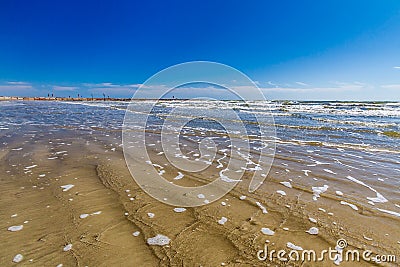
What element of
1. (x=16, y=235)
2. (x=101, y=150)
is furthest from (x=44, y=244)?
(x=101, y=150)

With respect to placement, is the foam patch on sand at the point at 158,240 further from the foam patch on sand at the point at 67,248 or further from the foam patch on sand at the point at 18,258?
the foam patch on sand at the point at 18,258

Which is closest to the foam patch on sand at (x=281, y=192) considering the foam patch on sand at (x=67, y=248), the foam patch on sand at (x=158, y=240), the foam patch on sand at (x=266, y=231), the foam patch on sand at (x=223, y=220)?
the foam patch on sand at (x=266, y=231)

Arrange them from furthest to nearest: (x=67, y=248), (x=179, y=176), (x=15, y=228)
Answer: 1. (x=179, y=176)
2. (x=15, y=228)
3. (x=67, y=248)

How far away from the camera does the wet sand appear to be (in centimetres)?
287

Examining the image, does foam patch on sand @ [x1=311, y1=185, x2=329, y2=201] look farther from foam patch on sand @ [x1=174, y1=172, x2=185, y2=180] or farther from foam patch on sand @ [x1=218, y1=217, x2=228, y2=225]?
foam patch on sand @ [x1=174, y1=172, x2=185, y2=180]

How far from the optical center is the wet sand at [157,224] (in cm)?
287

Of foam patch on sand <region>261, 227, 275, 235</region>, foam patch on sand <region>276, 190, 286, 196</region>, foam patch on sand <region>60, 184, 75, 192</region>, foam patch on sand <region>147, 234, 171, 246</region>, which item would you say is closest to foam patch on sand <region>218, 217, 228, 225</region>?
foam patch on sand <region>261, 227, 275, 235</region>

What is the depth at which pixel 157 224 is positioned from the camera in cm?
358

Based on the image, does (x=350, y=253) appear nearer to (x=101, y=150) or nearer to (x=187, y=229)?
(x=187, y=229)

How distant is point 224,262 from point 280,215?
1581 mm

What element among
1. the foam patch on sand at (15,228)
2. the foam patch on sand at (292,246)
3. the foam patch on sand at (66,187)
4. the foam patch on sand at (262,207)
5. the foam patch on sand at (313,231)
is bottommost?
the foam patch on sand at (292,246)

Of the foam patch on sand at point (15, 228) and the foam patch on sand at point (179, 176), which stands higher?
the foam patch on sand at point (15, 228)

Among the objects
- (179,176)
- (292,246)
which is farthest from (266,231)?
(179,176)

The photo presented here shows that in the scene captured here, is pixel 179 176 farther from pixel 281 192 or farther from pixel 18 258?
pixel 18 258
